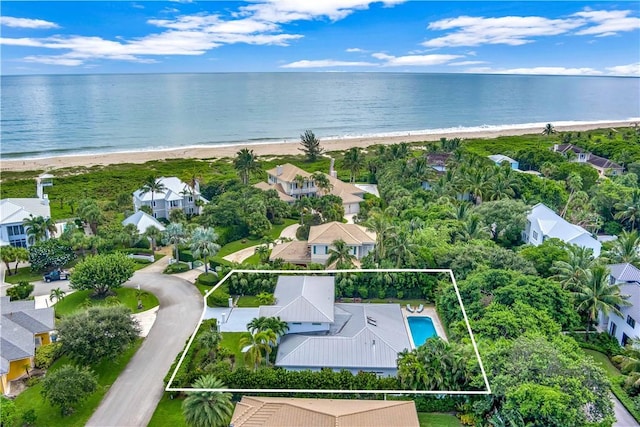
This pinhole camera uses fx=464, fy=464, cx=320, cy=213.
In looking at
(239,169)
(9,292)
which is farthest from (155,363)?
(239,169)

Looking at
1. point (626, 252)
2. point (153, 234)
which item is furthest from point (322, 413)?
point (153, 234)

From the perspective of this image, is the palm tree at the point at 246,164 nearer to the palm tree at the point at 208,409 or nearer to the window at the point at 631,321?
the palm tree at the point at 208,409

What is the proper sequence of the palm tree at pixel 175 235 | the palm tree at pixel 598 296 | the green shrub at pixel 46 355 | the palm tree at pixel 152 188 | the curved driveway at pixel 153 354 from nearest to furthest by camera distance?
the curved driveway at pixel 153 354 < the green shrub at pixel 46 355 < the palm tree at pixel 598 296 < the palm tree at pixel 175 235 < the palm tree at pixel 152 188

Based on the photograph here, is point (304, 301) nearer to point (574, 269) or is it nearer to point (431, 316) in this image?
point (431, 316)

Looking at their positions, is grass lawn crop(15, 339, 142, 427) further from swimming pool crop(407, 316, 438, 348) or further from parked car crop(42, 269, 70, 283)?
swimming pool crop(407, 316, 438, 348)

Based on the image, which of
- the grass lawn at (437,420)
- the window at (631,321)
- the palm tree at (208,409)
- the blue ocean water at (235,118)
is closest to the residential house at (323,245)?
the grass lawn at (437,420)

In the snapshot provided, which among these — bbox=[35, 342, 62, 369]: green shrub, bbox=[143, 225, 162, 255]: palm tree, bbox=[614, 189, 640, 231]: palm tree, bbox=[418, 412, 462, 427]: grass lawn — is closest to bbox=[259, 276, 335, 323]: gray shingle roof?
bbox=[418, 412, 462, 427]: grass lawn
